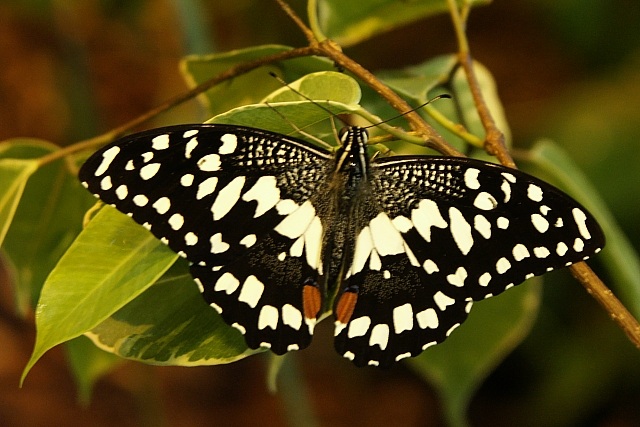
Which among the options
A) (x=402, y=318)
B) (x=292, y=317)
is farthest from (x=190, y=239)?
(x=402, y=318)

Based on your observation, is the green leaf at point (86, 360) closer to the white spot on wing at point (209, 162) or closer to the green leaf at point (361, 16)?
the white spot on wing at point (209, 162)

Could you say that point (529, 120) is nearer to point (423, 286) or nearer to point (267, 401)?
point (267, 401)

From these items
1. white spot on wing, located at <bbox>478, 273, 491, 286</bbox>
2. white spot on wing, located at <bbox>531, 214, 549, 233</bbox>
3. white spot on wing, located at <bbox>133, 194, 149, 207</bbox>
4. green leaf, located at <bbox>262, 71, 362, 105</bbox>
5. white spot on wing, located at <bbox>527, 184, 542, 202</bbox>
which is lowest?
white spot on wing, located at <bbox>478, 273, 491, 286</bbox>

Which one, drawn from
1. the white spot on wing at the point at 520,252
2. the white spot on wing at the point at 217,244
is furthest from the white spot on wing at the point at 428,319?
the white spot on wing at the point at 217,244

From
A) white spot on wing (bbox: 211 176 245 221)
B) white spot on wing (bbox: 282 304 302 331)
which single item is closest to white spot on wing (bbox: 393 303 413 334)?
white spot on wing (bbox: 282 304 302 331)

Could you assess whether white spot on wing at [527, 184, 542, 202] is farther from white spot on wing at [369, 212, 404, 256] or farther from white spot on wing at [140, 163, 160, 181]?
white spot on wing at [140, 163, 160, 181]
